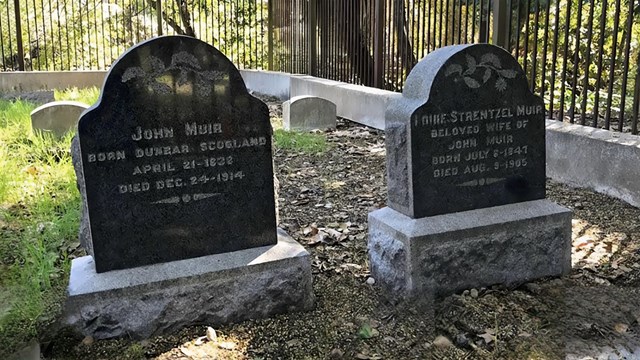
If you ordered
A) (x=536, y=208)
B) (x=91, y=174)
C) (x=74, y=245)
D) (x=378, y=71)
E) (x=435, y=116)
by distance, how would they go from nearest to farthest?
(x=91, y=174) < (x=435, y=116) < (x=536, y=208) < (x=74, y=245) < (x=378, y=71)

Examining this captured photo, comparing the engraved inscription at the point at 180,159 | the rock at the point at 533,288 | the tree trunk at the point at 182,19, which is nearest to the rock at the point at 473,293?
the rock at the point at 533,288

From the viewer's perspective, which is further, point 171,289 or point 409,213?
point 409,213

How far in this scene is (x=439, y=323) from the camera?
3139 millimetres

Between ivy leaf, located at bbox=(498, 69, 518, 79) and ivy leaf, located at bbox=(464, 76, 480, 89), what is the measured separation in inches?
6.7

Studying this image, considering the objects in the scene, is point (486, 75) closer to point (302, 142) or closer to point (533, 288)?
point (533, 288)

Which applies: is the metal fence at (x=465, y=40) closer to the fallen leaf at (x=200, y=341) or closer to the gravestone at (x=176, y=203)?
the gravestone at (x=176, y=203)

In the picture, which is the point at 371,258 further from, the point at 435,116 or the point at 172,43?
the point at 172,43

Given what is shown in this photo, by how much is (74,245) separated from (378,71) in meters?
6.42

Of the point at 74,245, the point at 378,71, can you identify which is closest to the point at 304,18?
the point at 378,71

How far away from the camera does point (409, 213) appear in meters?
3.45

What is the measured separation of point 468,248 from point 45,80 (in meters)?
13.0

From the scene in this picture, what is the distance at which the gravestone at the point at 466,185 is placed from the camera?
11.1ft

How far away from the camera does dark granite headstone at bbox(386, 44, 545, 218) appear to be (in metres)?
3.40

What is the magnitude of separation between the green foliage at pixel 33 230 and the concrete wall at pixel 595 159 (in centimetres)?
414
